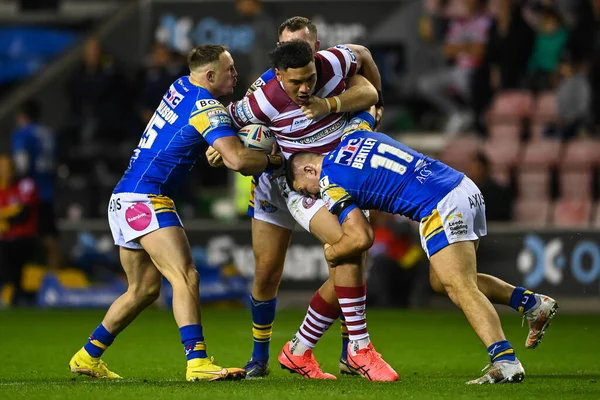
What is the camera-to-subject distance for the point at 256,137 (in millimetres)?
7785

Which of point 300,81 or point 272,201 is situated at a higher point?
point 300,81

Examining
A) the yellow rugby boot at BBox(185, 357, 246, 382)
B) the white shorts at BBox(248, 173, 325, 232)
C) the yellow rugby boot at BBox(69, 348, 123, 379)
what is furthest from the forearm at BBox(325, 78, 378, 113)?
the yellow rugby boot at BBox(69, 348, 123, 379)

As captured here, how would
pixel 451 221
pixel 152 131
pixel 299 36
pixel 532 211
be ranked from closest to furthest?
pixel 451 221
pixel 152 131
pixel 299 36
pixel 532 211

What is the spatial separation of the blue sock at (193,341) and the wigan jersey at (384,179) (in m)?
1.14

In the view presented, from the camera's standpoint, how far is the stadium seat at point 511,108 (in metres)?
17.5

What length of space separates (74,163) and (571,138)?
7.96 meters

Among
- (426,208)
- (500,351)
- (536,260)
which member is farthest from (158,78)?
(500,351)

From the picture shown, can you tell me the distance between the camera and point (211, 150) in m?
7.76

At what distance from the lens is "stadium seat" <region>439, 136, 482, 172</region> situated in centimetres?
1731

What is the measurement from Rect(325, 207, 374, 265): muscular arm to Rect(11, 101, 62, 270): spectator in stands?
9731mm

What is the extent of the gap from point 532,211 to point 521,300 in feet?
30.7

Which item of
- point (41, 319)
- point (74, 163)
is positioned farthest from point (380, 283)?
point (74, 163)

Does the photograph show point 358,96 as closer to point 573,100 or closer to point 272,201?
point 272,201

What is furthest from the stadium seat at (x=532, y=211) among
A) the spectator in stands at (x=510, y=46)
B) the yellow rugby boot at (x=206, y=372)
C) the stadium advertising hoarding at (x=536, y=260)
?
the yellow rugby boot at (x=206, y=372)
